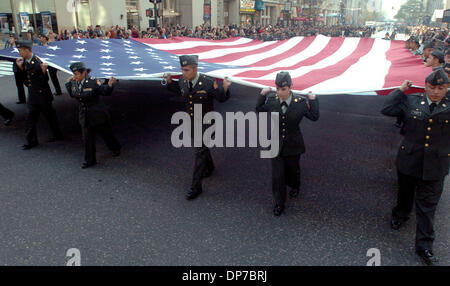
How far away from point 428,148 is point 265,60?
4.32 metres

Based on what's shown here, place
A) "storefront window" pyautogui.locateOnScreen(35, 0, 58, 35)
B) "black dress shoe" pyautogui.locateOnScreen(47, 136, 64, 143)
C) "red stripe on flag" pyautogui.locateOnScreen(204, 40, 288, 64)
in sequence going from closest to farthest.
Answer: "black dress shoe" pyautogui.locateOnScreen(47, 136, 64, 143) → "red stripe on flag" pyautogui.locateOnScreen(204, 40, 288, 64) → "storefront window" pyautogui.locateOnScreen(35, 0, 58, 35)

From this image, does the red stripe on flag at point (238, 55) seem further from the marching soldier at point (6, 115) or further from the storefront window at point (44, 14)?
the storefront window at point (44, 14)

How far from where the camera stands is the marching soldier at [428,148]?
2719mm

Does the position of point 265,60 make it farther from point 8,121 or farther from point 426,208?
point 8,121

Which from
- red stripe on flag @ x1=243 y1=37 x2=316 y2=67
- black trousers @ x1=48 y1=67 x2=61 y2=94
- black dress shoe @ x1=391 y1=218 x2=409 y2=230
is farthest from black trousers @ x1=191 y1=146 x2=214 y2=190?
black trousers @ x1=48 y1=67 x2=61 y2=94

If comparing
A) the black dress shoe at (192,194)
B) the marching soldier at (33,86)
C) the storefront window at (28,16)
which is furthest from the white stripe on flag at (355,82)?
the storefront window at (28,16)

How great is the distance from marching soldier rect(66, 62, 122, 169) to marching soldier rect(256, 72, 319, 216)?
2210 millimetres

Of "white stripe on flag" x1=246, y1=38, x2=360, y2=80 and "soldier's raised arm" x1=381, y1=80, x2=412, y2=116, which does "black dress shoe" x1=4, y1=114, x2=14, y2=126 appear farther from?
"soldier's raised arm" x1=381, y1=80, x2=412, y2=116

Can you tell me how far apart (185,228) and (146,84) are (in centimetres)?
863

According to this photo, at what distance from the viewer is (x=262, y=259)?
281cm

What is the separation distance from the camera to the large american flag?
390 cm

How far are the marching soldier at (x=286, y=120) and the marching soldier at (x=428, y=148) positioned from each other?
0.83 metres
